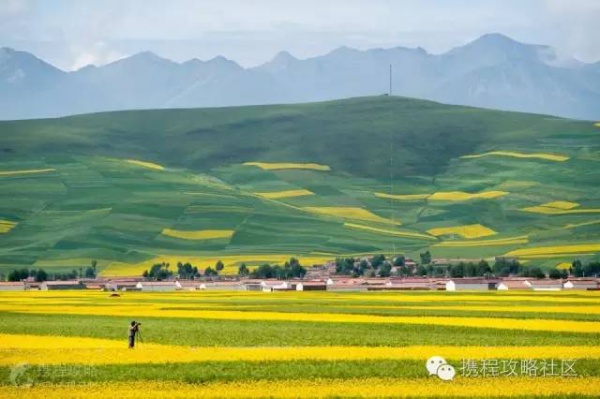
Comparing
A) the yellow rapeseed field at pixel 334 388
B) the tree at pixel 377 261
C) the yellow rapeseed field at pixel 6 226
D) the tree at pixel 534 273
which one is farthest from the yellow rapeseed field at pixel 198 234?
the yellow rapeseed field at pixel 334 388

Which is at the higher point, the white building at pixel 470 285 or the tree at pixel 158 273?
the tree at pixel 158 273

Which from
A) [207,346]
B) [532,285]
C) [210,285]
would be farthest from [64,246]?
[207,346]

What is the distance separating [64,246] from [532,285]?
8162cm

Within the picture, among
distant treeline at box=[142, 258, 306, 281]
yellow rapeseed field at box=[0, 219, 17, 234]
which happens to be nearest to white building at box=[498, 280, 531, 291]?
distant treeline at box=[142, 258, 306, 281]

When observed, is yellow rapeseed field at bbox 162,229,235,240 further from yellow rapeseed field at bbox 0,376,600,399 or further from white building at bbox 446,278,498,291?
yellow rapeseed field at bbox 0,376,600,399

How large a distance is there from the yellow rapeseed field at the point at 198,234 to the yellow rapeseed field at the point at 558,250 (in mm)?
41698

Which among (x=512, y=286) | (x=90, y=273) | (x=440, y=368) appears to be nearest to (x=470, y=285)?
(x=512, y=286)

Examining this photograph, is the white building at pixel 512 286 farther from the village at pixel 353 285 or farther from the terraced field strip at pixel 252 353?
the terraced field strip at pixel 252 353

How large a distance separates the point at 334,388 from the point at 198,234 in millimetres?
153019

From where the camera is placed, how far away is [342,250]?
176500mm

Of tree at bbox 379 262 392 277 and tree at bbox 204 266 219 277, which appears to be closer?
tree at bbox 379 262 392 277

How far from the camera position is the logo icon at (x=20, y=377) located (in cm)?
3303

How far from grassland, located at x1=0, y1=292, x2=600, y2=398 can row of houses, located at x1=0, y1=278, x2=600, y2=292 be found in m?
34.6

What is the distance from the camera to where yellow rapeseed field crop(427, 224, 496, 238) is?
190125mm
